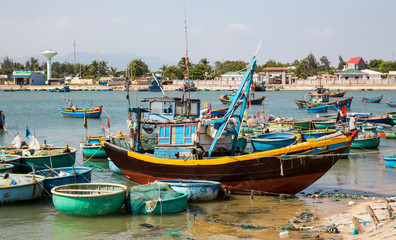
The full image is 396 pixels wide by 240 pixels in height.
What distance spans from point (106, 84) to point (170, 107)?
11789cm

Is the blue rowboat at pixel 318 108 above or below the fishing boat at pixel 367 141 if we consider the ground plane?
above

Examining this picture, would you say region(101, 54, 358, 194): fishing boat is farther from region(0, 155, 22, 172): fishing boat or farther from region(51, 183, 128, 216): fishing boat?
region(0, 155, 22, 172): fishing boat

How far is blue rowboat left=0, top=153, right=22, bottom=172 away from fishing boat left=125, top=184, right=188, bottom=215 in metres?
7.43

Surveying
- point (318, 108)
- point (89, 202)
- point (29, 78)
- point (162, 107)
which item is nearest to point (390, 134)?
point (162, 107)

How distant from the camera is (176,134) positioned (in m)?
18.1

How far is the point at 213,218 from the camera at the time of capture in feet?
48.1

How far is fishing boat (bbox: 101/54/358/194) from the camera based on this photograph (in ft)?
53.3

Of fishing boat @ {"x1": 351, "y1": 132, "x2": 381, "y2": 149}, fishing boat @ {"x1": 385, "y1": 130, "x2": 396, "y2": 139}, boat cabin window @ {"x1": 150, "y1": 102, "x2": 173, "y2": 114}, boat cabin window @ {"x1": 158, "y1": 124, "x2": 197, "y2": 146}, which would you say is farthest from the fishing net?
fishing boat @ {"x1": 385, "y1": 130, "x2": 396, "y2": 139}

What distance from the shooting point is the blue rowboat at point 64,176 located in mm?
16469

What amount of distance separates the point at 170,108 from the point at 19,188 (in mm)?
7596

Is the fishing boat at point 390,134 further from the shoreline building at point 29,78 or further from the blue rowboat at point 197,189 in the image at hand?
the shoreline building at point 29,78

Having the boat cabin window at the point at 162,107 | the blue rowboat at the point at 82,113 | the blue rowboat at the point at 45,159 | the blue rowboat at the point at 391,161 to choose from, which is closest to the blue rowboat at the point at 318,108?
the blue rowboat at the point at 82,113

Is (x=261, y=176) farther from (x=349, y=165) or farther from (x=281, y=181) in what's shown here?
(x=349, y=165)

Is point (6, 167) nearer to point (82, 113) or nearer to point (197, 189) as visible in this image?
point (197, 189)
